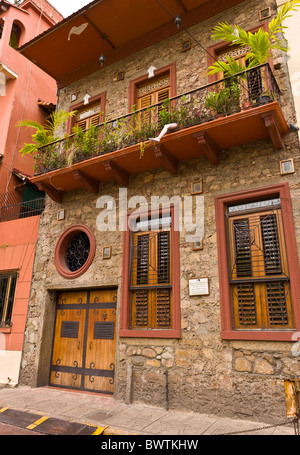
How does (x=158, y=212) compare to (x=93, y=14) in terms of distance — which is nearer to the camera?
(x=158, y=212)

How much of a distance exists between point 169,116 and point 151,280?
3.63 m

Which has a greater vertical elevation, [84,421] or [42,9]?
[42,9]

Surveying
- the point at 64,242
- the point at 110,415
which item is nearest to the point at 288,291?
the point at 110,415

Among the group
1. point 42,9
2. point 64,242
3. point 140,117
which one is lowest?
point 64,242

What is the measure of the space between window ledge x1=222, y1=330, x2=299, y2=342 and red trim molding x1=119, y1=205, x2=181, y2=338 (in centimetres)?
102

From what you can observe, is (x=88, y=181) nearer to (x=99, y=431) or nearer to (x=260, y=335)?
(x=260, y=335)

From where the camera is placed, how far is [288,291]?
5613 millimetres

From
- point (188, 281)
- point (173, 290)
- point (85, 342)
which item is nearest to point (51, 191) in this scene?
point (85, 342)

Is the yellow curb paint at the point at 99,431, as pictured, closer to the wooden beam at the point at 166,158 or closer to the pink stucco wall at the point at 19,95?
the wooden beam at the point at 166,158

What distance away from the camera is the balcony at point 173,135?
6.15m
